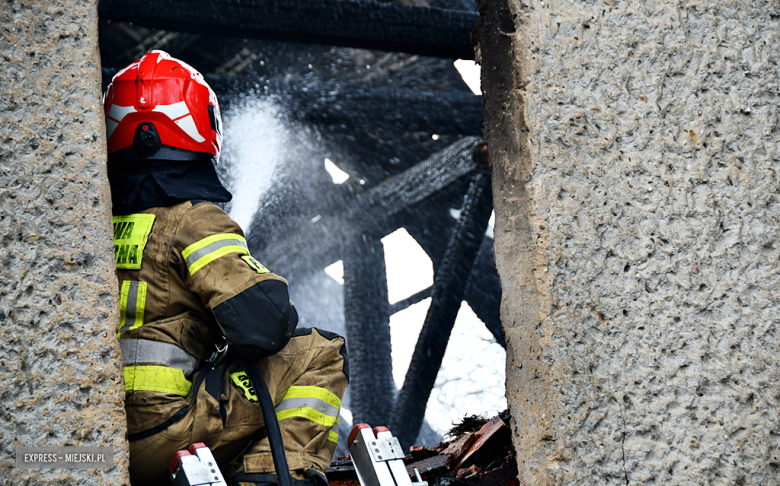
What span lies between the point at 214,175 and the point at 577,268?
43.1 inches

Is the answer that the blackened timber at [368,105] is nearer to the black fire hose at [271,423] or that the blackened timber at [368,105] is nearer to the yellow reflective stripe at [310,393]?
the yellow reflective stripe at [310,393]

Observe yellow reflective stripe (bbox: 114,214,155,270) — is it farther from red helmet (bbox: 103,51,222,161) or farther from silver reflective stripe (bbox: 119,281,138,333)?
red helmet (bbox: 103,51,222,161)

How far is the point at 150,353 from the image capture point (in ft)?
5.56

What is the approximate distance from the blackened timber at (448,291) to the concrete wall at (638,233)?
3131mm

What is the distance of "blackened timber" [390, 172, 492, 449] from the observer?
490cm

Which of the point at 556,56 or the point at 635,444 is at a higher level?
the point at 556,56

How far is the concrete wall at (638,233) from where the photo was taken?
158 cm

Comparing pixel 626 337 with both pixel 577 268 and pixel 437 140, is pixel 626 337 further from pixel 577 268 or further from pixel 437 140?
pixel 437 140

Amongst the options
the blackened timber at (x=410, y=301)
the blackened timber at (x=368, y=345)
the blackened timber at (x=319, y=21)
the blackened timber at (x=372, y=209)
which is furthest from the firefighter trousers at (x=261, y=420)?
the blackened timber at (x=410, y=301)

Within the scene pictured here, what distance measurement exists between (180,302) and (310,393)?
1.50ft

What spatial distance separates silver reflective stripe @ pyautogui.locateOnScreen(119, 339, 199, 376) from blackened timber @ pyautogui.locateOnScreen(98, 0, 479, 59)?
87.0 inches

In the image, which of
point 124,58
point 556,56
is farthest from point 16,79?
point 124,58

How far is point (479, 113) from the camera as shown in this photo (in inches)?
222

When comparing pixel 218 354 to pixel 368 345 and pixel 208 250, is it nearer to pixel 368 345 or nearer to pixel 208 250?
pixel 208 250
